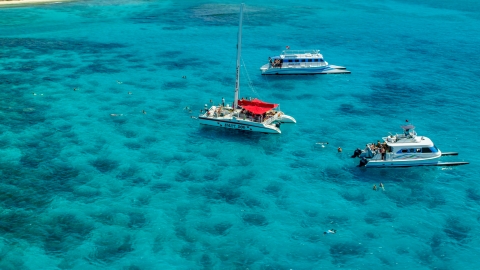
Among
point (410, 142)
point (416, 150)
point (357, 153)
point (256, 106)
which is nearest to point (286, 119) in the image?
point (256, 106)

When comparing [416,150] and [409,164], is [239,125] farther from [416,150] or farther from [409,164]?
[416,150]

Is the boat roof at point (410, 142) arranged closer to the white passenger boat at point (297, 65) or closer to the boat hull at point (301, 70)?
the boat hull at point (301, 70)

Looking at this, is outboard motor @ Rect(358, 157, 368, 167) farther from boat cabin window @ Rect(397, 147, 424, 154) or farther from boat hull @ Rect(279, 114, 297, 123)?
boat hull @ Rect(279, 114, 297, 123)

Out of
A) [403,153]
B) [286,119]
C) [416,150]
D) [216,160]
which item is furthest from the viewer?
[286,119]

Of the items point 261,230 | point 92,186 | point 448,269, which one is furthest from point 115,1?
point 448,269

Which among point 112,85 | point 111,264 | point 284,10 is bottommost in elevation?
point 111,264

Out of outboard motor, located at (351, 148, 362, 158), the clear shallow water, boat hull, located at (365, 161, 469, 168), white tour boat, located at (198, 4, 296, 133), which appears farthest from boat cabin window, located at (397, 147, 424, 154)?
white tour boat, located at (198, 4, 296, 133)

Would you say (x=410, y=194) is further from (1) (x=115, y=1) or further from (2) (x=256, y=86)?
(1) (x=115, y=1)
